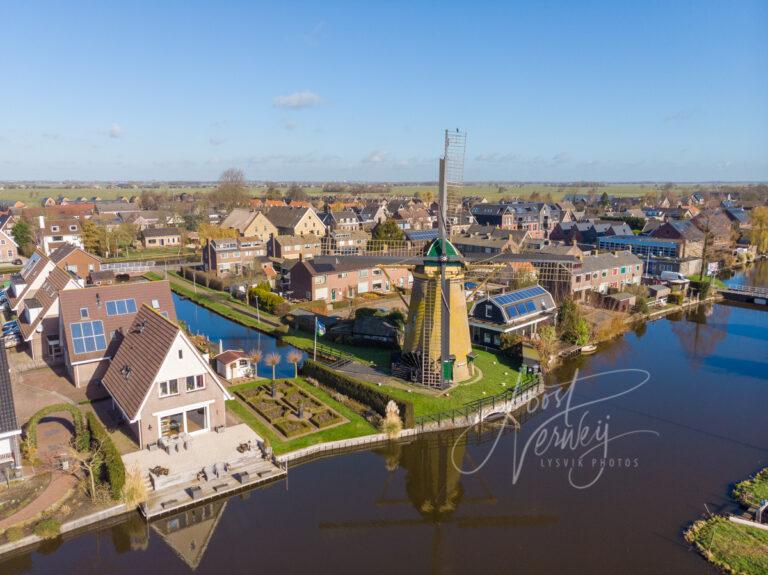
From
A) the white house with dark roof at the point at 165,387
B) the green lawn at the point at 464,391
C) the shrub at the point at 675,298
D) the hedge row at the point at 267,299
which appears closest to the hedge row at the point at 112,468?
the white house with dark roof at the point at 165,387

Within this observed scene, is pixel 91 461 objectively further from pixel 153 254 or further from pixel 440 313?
pixel 153 254

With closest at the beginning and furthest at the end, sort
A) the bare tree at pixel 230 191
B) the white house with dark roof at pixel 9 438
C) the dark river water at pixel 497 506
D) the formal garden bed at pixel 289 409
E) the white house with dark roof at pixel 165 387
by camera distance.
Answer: the dark river water at pixel 497 506 < the white house with dark roof at pixel 9 438 < the white house with dark roof at pixel 165 387 < the formal garden bed at pixel 289 409 < the bare tree at pixel 230 191

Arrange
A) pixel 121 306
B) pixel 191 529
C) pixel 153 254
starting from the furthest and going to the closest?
pixel 153 254
pixel 121 306
pixel 191 529

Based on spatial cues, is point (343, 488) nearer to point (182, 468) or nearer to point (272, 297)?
point (182, 468)

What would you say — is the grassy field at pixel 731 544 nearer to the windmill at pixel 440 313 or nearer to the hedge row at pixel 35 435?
the windmill at pixel 440 313

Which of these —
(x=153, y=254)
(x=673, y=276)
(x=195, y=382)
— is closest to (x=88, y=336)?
(x=195, y=382)

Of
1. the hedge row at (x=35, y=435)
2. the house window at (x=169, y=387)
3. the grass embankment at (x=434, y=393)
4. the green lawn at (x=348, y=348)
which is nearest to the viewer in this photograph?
the hedge row at (x=35, y=435)
